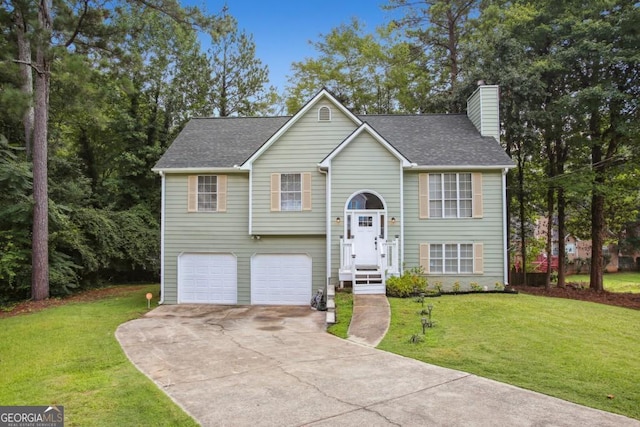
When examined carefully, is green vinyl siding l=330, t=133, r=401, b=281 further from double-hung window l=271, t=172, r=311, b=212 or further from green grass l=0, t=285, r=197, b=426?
green grass l=0, t=285, r=197, b=426

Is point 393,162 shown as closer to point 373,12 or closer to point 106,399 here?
point 106,399

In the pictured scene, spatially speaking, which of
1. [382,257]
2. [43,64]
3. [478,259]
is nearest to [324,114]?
[382,257]

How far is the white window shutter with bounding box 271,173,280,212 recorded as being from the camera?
14.2 meters

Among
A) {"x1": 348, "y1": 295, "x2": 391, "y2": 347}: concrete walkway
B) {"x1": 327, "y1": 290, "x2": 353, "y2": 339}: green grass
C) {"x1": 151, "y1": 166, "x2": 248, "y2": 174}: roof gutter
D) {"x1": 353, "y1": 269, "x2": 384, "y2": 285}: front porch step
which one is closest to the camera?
{"x1": 348, "y1": 295, "x2": 391, "y2": 347}: concrete walkway

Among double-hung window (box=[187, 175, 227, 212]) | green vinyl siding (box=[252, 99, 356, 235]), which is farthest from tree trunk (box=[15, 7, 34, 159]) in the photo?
green vinyl siding (box=[252, 99, 356, 235])

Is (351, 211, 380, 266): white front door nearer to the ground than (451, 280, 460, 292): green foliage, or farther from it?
farther from it

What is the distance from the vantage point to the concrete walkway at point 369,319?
8296 millimetres

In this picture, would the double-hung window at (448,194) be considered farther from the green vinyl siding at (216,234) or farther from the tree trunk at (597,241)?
the tree trunk at (597,241)

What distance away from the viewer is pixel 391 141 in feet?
49.9

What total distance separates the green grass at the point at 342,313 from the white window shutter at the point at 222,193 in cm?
526

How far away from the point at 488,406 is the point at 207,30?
51.5ft

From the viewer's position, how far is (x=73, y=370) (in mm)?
6387

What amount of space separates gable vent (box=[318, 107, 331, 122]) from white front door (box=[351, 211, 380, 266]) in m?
3.42

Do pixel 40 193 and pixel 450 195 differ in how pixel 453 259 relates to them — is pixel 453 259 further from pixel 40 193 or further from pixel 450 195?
pixel 40 193
